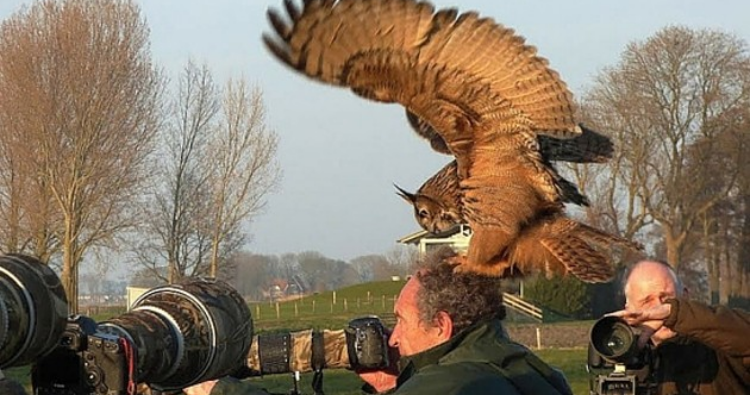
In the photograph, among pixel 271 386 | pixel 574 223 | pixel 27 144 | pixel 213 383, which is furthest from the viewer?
pixel 27 144

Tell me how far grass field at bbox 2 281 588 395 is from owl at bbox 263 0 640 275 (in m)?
1.31

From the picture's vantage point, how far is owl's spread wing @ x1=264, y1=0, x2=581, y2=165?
3738mm

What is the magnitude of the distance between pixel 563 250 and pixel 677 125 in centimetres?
3835

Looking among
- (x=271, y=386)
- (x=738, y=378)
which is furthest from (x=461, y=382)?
(x=271, y=386)

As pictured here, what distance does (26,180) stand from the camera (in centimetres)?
3734

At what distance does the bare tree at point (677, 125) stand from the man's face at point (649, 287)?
112 ft

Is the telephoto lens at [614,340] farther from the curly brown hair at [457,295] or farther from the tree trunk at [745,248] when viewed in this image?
the tree trunk at [745,248]

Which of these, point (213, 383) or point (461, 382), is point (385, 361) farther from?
point (461, 382)

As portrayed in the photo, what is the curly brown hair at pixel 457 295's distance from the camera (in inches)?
112

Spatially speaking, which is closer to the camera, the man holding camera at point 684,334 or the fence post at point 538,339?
the man holding camera at point 684,334

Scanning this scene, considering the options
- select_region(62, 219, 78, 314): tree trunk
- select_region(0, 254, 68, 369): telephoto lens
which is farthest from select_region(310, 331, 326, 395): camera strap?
select_region(62, 219, 78, 314): tree trunk

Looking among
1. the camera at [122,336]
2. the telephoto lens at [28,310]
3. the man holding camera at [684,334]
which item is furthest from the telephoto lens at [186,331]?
the man holding camera at [684,334]

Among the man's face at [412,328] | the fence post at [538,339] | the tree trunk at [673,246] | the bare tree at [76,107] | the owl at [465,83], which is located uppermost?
the bare tree at [76,107]

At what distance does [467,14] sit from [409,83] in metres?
0.31
